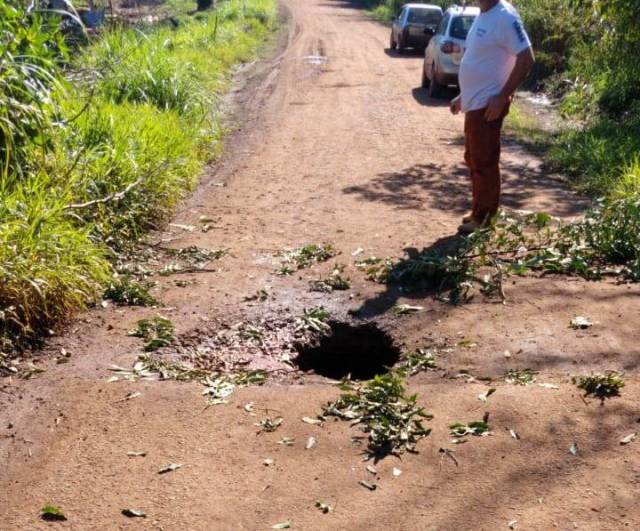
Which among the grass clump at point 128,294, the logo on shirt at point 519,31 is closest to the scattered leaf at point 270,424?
the grass clump at point 128,294

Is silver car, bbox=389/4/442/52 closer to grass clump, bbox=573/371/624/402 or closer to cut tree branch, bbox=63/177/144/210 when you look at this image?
cut tree branch, bbox=63/177/144/210

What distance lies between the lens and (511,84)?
6.65 meters

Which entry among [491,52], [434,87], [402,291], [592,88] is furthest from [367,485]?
[434,87]

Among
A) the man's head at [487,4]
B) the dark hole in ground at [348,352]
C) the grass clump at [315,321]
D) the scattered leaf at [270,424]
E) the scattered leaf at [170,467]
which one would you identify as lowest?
the dark hole in ground at [348,352]

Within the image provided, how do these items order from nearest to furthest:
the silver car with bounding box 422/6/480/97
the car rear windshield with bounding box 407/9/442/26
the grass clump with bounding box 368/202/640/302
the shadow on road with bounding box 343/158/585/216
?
the grass clump with bounding box 368/202/640/302 → the shadow on road with bounding box 343/158/585/216 → the silver car with bounding box 422/6/480/97 → the car rear windshield with bounding box 407/9/442/26

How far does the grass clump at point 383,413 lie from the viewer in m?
4.22

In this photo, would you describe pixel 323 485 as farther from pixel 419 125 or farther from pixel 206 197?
pixel 419 125

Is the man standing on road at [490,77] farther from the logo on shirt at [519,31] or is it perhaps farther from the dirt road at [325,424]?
the dirt road at [325,424]

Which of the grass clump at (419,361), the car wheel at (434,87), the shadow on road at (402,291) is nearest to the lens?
the grass clump at (419,361)

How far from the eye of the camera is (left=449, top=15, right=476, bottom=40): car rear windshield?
16062 mm

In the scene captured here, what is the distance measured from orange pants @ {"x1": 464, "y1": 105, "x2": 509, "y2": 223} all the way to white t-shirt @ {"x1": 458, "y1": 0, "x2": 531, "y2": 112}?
14 cm

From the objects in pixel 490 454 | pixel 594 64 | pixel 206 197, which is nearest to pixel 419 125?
pixel 594 64

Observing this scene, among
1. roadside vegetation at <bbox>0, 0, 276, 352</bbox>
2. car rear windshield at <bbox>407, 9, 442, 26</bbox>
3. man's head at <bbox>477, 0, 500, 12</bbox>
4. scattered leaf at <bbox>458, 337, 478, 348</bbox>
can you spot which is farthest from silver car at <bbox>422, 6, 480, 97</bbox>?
scattered leaf at <bbox>458, 337, 478, 348</bbox>

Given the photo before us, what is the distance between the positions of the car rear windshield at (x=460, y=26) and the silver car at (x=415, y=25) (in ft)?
24.3
